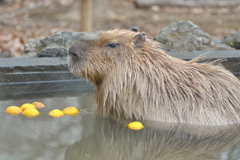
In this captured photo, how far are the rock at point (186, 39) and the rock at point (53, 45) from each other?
1.31m

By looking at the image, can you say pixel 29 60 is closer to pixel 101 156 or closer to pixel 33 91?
pixel 33 91

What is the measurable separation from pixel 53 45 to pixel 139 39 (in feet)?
6.53

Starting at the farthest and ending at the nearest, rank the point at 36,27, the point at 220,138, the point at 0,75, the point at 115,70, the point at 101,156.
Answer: the point at 36,27 → the point at 0,75 → the point at 115,70 → the point at 220,138 → the point at 101,156

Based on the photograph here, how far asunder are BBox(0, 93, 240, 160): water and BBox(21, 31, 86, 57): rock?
133cm

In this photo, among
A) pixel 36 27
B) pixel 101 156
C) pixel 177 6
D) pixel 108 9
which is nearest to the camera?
pixel 101 156

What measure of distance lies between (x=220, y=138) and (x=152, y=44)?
1.15 m

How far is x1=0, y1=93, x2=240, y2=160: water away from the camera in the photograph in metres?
2.85

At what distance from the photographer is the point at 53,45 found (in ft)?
16.7

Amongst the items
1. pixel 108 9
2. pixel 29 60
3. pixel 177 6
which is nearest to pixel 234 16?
pixel 177 6

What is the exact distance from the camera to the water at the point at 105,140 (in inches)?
112

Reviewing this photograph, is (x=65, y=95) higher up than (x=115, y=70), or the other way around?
(x=115, y=70)

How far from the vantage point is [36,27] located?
33.5ft

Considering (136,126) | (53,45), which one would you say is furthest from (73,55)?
(53,45)

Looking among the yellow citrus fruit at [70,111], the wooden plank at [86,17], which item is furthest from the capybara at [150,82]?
the wooden plank at [86,17]
